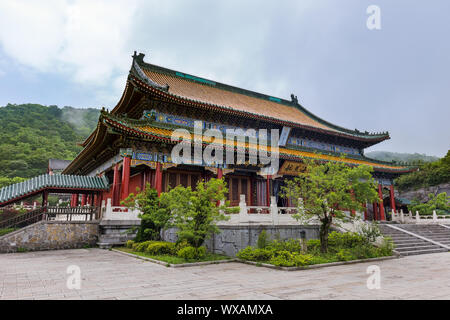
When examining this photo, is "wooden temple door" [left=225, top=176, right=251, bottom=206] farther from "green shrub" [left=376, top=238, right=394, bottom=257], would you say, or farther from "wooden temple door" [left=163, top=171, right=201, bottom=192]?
"green shrub" [left=376, top=238, right=394, bottom=257]

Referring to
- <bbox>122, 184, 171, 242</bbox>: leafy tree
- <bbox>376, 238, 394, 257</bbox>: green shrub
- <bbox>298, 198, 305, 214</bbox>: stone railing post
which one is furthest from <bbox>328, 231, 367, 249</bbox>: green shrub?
<bbox>122, 184, 171, 242</bbox>: leafy tree

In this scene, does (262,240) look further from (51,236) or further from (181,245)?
(51,236)

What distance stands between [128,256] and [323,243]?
7.64 metres

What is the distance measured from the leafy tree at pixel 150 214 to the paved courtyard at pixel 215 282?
276 centimetres

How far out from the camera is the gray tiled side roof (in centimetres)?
1508

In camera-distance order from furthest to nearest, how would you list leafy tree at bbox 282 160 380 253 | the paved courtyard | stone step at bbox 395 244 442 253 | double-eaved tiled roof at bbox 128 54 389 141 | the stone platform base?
double-eaved tiled roof at bbox 128 54 389 141 < the stone platform base < stone step at bbox 395 244 442 253 < leafy tree at bbox 282 160 380 253 < the paved courtyard

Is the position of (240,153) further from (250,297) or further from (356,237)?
(250,297)

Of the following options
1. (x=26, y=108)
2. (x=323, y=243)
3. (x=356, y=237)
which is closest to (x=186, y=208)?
(x=323, y=243)

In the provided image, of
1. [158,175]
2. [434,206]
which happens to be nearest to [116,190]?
[158,175]

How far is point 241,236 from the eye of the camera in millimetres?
11523

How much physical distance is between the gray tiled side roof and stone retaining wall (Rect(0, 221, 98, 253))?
6.64ft

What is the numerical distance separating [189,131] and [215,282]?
13.6 meters

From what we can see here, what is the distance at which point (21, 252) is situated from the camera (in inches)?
538

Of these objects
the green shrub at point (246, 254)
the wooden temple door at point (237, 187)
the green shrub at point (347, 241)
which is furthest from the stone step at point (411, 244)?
the wooden temple door at point (237, 187)
